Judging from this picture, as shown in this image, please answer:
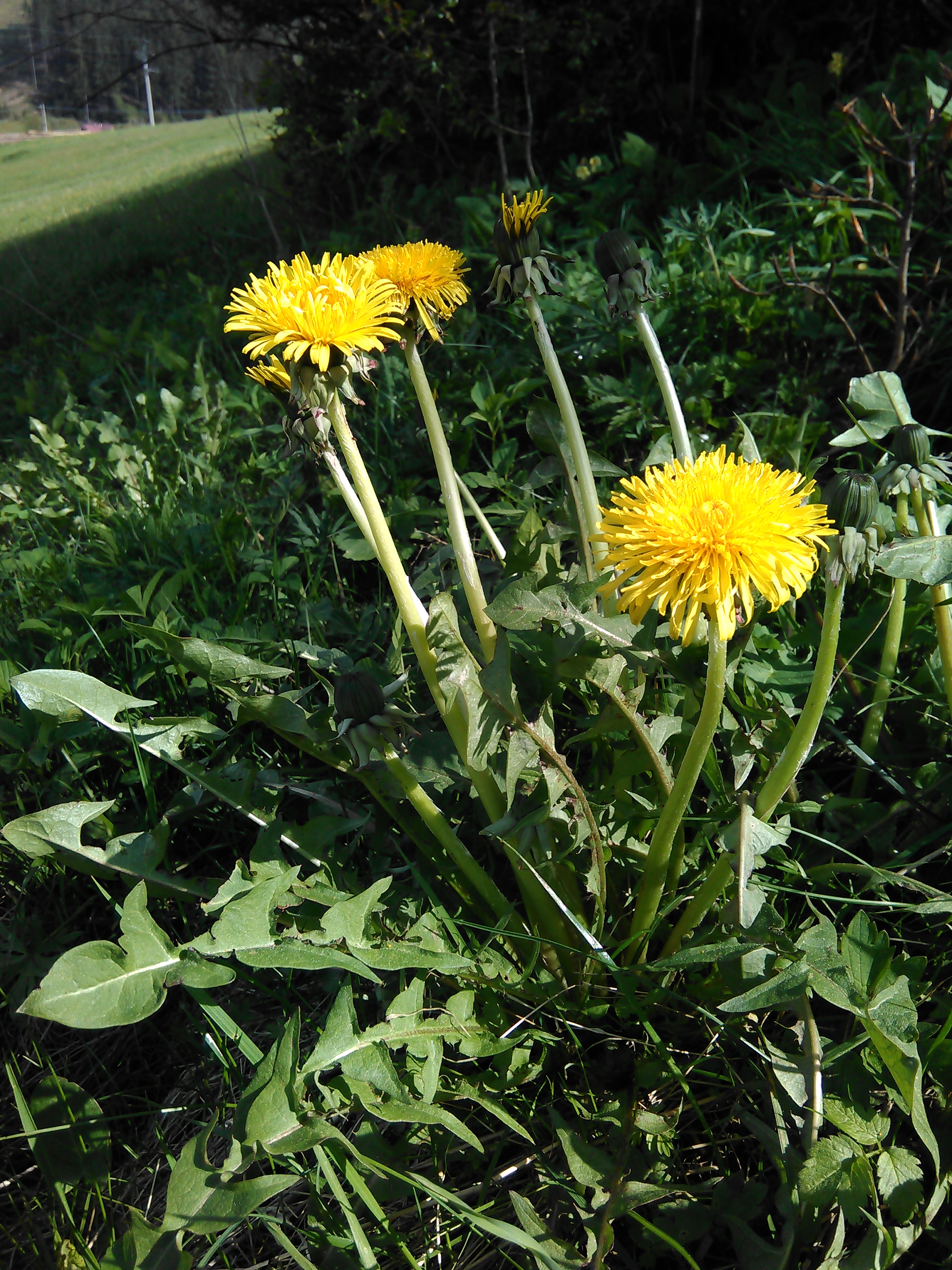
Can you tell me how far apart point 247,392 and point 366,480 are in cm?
211

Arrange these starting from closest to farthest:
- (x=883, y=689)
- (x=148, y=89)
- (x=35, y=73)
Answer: (x=883, y=689)
(x=35, y=73)
(x=148, y=89)

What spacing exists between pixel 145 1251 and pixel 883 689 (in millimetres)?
1275

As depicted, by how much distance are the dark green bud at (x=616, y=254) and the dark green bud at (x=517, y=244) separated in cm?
10

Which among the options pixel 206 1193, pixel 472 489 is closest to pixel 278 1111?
pixel 206 1193

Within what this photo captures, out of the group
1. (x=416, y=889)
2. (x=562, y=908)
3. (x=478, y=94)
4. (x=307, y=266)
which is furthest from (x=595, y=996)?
(x=478, y=94)

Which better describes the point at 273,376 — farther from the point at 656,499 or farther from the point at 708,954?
the point at 708,954

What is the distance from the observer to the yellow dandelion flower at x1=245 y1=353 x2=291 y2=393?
3.58 feet

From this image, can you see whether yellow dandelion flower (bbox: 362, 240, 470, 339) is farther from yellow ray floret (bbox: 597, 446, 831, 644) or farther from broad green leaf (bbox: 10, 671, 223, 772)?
broad green leaf (bbox: 10, 671, 223, 772)

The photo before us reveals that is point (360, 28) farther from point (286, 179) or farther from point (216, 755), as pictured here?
point (216, 755)

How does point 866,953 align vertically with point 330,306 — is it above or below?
below

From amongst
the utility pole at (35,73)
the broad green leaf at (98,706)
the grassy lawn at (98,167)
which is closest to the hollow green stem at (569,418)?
the broad green leaf at (98,706)

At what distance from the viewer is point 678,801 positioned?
3.47 ft

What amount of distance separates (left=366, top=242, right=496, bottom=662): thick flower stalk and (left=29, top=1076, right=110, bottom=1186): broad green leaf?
2.78 ft

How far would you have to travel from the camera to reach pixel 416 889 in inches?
53.7
